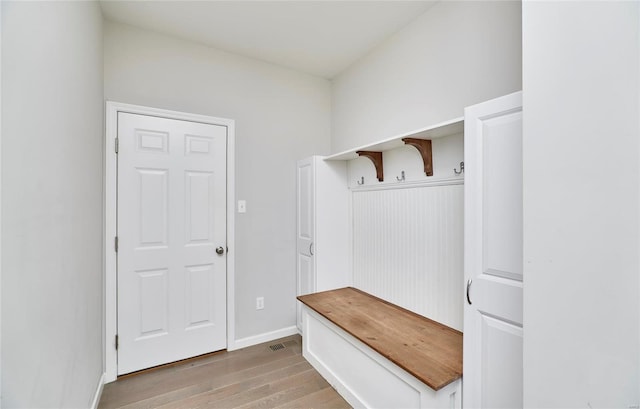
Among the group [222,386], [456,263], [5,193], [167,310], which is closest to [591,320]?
[456,263]

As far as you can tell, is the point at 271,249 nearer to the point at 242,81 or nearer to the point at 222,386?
the point at 222,386

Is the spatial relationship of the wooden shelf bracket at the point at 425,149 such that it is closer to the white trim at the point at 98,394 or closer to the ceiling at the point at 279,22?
the ceiling at the point at 279,22

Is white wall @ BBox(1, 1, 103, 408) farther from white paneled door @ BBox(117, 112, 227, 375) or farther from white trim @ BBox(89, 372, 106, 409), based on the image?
white paneled door @ BBox(117, 112, 227, 375)

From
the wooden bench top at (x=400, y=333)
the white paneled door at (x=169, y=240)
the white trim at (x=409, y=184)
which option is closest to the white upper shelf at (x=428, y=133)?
the white trim at (x=409, y=184)

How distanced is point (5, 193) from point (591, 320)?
5.65 ft

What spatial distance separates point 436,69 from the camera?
1989mm

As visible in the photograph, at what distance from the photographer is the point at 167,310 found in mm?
2357

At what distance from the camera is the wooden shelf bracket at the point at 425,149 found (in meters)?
1.93

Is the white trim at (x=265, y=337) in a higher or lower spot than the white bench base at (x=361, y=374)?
lower

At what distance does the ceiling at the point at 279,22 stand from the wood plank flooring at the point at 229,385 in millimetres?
2724

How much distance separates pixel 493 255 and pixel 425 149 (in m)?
0.89

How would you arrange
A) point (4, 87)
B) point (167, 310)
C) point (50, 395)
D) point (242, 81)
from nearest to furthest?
point (4, 87) → point (50, 395) → point (167, 310) → point (242, 81)

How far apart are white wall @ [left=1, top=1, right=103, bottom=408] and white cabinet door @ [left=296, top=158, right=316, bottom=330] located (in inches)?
63.5

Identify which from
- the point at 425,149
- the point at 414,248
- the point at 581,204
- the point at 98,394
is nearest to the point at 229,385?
the point at 98,394
